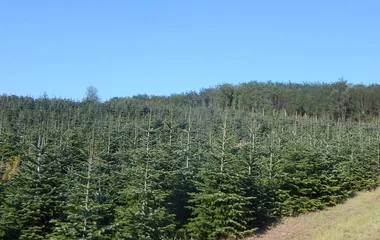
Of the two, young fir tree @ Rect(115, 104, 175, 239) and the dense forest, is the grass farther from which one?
young fir tree @ Rect(115, 104, 175, 239)

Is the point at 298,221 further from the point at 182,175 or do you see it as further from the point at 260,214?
the point at 182,175

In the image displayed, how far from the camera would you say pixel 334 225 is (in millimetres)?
14320

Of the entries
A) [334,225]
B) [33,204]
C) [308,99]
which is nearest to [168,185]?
[33,204]

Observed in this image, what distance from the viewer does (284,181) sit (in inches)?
666

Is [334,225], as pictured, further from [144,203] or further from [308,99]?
[308,99]

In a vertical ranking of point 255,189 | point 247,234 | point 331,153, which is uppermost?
point 331,153

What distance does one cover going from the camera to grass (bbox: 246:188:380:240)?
12.7 m

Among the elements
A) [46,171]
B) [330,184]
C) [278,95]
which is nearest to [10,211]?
[46,171]

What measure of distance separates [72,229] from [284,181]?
32.3 ft

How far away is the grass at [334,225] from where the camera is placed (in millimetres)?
12727

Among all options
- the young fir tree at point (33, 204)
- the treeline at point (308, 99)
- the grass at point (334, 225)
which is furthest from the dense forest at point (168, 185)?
the treeline at point (308, 99)

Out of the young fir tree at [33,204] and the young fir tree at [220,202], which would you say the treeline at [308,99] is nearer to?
the young fir tree at [220,202]

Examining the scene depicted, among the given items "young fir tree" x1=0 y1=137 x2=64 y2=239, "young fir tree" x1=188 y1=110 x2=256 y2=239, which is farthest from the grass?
"young fir tree" x1=0 y1=137 x2=64 y2=239

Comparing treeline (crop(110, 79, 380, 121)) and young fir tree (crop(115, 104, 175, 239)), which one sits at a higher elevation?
treeline (crop(110, 79, 380, 121))
